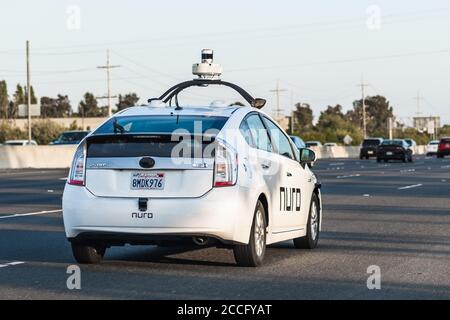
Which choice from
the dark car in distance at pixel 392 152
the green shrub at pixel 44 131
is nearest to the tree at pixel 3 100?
the green shrub at pixel 44 131

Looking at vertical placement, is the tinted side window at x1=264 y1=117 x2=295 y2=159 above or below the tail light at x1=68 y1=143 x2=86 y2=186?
above

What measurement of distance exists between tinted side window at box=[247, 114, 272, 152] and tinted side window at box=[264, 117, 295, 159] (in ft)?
0.71

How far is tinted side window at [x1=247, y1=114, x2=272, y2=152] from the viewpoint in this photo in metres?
11.5

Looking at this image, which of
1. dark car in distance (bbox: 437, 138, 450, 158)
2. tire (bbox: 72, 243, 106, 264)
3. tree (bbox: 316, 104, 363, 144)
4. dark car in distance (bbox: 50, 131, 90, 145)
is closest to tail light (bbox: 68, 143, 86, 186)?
tire (bbox: 72, 243, 106, 264)

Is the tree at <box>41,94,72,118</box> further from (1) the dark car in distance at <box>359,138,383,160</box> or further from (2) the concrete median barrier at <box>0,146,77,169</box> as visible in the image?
(2) the concrete median barrier at <box>0,146,77,169</box>

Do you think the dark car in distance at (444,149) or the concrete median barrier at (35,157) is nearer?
the concrete median barrier at (35,157)

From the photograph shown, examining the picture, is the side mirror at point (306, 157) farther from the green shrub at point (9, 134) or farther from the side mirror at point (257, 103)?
the green shrub at point (9, 134)

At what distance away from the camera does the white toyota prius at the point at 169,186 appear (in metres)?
10.4

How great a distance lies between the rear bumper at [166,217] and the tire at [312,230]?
2.39m

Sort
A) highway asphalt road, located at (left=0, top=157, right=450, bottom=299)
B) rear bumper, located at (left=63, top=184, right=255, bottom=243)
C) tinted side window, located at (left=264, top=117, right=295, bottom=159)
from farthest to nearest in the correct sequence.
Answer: tinted side window, located at (left=264, top=117, right=295, bottom=159) → rear bumper, located at (left=63, top=184, right=255, bottom=243) → highway asphalt road, located at (left=0, top=157, right=450, bottom=299)

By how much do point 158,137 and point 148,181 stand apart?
43 centimetres

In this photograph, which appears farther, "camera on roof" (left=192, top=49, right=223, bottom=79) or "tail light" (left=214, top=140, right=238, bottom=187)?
"camera on roof" (left=192, top=49, right=223, bottom=79)

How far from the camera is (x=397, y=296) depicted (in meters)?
9.04

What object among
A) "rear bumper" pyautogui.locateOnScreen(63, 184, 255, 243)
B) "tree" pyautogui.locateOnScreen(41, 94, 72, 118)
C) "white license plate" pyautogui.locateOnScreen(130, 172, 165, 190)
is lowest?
"rear bumper" pyautogui.locateOnScreen(63, 184, 255, 243)
